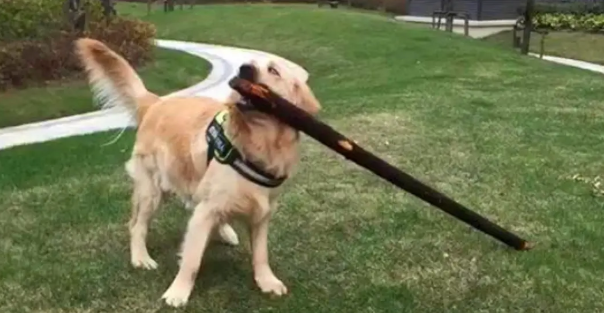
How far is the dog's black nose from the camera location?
4.04m

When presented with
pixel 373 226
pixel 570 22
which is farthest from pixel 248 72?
pixel 570 22

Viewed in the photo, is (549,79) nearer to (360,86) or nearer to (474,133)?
(360,86)

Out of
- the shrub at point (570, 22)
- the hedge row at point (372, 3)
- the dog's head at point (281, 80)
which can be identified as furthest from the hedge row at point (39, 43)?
the hedge row at point (372, 3)

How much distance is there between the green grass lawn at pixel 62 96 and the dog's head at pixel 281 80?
23.2ft

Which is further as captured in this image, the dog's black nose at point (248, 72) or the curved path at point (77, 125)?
the curved path at point (77, 125)

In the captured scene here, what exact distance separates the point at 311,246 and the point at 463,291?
105cm

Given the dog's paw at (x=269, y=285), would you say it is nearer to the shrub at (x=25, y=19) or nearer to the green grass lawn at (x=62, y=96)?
the green grass lawn at (x=62, y=96)

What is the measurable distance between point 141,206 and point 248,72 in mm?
1281

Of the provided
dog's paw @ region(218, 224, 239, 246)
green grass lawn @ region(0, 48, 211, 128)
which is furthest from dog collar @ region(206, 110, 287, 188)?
green grass lawn @ region(0, 48, 211, 128)

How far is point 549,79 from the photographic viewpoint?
1466cm

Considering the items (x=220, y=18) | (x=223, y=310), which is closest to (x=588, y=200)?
(x=223, y=310)

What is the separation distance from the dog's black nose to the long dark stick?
37 mm

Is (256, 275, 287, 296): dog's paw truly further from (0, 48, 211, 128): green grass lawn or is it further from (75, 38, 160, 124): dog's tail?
(0, 48, 211, 128): green grass lawn

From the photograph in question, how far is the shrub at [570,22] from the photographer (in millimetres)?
27250
